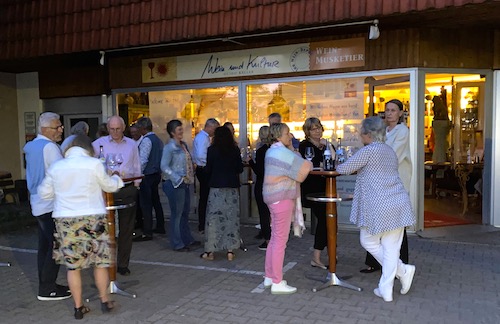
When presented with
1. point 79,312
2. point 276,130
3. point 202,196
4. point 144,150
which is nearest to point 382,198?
point 276,130

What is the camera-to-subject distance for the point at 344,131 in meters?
8.38

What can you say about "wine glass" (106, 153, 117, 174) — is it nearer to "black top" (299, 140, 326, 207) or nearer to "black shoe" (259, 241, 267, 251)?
"black top" (299, 140, 326, 207)

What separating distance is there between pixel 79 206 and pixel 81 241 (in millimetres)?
316

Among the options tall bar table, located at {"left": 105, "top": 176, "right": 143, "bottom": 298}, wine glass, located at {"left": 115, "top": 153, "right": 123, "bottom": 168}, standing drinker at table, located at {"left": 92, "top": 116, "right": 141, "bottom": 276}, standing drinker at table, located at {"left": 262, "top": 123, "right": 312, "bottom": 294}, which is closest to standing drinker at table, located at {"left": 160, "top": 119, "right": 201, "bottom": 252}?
standing drinker at table, located at {"left": 92, "top": 116, "right": 141, "bottom": 276}

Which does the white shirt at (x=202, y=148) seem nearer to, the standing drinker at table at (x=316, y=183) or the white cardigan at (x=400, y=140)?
the standing drinker at table at (x=316, y=183)

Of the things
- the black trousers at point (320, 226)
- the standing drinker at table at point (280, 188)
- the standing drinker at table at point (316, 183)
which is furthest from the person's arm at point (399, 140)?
the standing drinker at table at point (280, 188)

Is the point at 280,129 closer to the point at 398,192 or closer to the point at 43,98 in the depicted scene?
the point at 398,192

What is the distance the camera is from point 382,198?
4723mm

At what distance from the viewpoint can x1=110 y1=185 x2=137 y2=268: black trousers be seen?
5648 mm

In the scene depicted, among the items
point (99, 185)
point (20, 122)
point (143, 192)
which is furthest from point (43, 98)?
point (99, 185)

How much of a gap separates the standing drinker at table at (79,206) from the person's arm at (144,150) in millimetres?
3290

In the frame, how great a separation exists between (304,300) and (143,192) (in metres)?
3.93

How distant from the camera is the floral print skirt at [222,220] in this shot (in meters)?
6.38

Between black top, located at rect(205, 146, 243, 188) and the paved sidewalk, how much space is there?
3.39 feet
